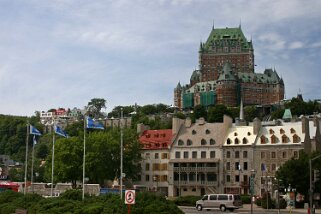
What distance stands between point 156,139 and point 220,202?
49.6 meters

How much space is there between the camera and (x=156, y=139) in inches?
4486

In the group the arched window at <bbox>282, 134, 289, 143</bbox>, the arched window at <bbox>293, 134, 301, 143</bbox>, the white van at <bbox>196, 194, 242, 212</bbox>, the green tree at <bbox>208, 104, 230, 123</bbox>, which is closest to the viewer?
the white van at <bbox>196, 194, 242, 212</bbox>

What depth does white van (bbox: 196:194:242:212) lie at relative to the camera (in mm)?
64812

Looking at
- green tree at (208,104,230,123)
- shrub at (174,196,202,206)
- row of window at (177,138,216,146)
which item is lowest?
shrub at (174,196,202,206)

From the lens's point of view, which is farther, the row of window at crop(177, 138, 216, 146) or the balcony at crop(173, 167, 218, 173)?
the row of window at crop(177, 138, 216, 146)

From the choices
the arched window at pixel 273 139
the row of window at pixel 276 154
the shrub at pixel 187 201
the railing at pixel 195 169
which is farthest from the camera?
the railing at pixel 195 169

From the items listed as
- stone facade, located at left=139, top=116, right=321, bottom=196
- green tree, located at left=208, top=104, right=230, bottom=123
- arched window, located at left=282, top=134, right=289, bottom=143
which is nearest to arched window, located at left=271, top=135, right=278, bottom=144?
stone facade, located at left=139, top=116, right=321, bottom=196

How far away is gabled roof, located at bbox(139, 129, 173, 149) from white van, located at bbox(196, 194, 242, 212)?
43445mm

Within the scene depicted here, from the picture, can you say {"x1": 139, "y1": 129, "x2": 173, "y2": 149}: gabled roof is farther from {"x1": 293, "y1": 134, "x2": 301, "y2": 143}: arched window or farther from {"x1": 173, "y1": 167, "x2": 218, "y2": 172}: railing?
{"x1": 293, "y1": 134, "x2": 301, "y2": 143}: arched window

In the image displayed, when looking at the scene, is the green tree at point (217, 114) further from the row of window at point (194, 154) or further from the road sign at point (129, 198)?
the road sign at point (129, 198)

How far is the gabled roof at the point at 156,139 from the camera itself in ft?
366

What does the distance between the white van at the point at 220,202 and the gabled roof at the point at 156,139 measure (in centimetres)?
4345

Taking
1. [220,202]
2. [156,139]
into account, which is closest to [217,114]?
[156,139]

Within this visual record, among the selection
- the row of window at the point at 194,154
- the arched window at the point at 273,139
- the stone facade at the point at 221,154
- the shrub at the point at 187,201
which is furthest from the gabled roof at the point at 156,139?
the shrub at the point at 187,201
